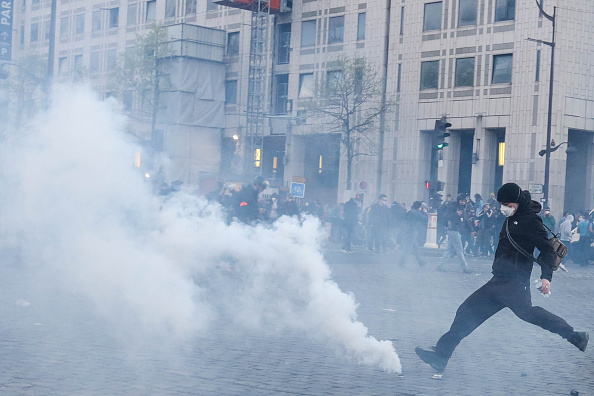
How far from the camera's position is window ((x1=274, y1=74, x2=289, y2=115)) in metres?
50.4

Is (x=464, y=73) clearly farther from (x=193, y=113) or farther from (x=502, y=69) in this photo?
(x=193, y=113)

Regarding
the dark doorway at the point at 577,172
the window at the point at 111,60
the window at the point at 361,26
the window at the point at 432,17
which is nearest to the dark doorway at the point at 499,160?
the dark doorway at the point at 577,172

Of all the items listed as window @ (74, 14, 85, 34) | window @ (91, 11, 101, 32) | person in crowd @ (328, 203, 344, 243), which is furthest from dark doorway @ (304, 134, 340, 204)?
person in crowd @ (328, 203, 344, 243)

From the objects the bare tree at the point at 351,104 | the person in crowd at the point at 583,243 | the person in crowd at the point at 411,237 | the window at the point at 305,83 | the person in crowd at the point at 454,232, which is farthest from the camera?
the window at the point at 305,83

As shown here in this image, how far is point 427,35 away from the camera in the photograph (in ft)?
143

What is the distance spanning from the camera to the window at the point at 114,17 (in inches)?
1914

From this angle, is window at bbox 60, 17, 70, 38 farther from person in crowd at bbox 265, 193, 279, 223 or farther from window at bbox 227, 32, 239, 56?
person in crowd at bbox 265, 193, 279, 223

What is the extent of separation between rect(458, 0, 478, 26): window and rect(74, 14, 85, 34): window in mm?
19526

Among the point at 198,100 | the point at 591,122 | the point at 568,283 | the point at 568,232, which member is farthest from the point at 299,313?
the point at 198,100

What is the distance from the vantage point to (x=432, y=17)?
43.5 m

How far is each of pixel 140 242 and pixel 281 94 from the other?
41.7m

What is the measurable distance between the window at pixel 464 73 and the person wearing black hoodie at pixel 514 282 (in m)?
35.3

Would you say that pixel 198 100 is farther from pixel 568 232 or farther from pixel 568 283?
pixel 568 283

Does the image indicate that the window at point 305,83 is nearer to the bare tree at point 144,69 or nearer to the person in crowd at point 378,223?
the bare tree at point 144,69
